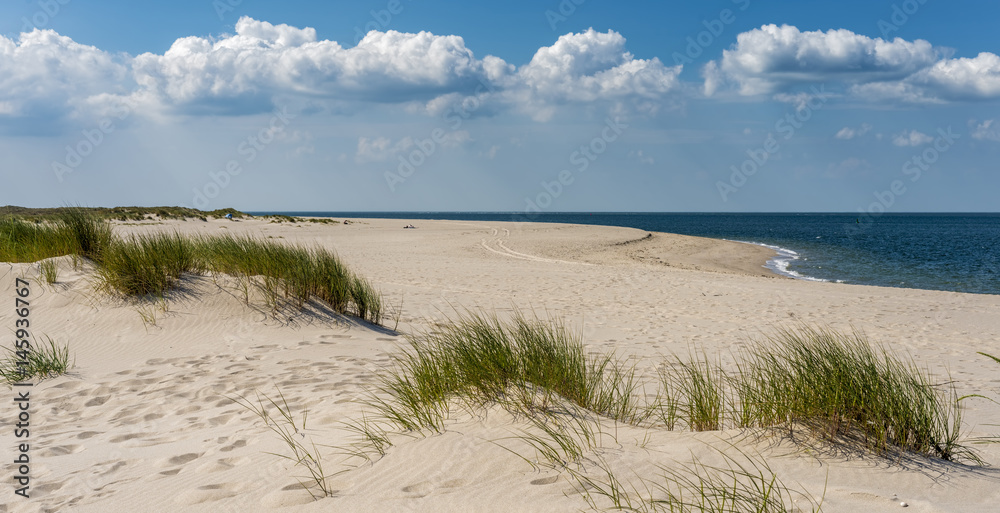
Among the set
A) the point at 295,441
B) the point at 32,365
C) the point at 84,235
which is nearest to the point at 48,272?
the point at 84,235

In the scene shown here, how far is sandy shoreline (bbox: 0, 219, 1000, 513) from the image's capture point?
9.52 feet

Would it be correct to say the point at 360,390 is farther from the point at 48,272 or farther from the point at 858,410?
the point at 48,272

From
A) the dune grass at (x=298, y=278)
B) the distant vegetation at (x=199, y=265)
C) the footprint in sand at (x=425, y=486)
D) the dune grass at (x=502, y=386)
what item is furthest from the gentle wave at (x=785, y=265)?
the footprint in sand at (x=425, y=486)

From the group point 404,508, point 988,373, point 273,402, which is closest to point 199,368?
point 273,402

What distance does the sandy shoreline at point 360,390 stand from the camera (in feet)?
9.52

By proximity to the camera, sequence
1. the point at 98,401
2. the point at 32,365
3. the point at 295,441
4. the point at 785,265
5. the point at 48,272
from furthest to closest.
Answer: the point at 785,265 → the point at 48,272 → the point at 32,365 → the point at 98,401 → the point at 295,441

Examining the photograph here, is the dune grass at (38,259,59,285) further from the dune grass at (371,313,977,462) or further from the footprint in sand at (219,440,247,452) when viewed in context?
the dune grass at (371,313,977,462)

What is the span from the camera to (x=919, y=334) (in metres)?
9.38

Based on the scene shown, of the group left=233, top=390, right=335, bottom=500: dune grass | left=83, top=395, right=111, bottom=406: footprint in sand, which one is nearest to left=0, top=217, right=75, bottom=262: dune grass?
left=83, top=395, right=111, bottom=406: footprint in sand

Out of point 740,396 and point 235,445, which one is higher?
point 740,396

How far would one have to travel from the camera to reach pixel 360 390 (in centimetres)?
518

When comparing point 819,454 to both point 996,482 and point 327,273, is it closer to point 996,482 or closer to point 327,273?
point 996,482

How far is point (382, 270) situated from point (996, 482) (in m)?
14.6

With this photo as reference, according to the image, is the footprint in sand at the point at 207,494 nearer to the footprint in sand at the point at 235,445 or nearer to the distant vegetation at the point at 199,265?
the footprint in sand at the point at 235,445
